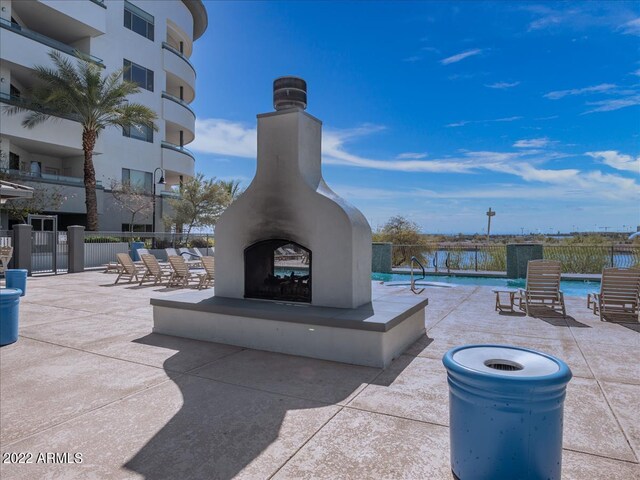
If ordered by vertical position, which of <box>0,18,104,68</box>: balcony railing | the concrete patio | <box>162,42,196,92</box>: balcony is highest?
<box>162,42,196,92</box>: balcony

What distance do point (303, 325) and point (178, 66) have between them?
118ft

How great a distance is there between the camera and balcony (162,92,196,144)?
33.9 m

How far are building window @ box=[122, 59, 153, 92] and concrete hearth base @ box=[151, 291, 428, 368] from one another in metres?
30.1

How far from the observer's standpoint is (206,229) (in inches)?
1326

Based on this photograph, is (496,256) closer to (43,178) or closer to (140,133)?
(43,178)

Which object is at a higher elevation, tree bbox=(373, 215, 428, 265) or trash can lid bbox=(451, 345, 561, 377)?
tree bbox=(373, 215, 428, 265)

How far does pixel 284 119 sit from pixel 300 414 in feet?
14.7

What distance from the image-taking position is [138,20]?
3177cm

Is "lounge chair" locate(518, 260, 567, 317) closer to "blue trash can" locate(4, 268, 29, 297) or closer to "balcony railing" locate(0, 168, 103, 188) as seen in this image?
"blue trash can" locate(4, 268, 29, 297)

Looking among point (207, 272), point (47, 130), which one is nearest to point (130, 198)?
point (47, 130)

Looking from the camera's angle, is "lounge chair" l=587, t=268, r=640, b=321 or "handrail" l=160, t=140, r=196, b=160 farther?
"handrail" l=160, t=140, r=196, b=160

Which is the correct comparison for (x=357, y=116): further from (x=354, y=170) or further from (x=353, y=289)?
(x=353, y=289)

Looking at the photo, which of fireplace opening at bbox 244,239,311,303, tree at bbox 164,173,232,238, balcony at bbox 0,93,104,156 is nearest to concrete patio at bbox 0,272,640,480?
fireplace opening at bbox 244,239,311,303

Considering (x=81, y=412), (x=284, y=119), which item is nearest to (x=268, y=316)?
(x=81, y=412)
